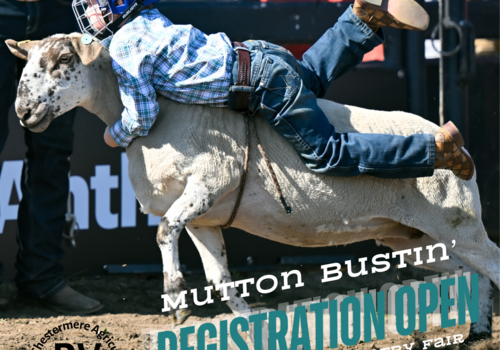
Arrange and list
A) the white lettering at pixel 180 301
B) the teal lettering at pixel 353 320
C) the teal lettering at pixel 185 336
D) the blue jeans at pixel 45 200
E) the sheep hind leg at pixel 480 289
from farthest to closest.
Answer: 1. the blue jeans at pixel 45 200
2. the sheep hind leg at pixel 480 289
3. the teal lettering at pixel 353 320
4. the teal lettering at pixel 185 336
5. the white lettering at pixel 180 301

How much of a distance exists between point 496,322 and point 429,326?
0.42 meters

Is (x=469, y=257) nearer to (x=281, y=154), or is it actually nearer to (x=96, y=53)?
(x=281, y=154)

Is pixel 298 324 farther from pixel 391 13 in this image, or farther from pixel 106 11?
pixel 106 11

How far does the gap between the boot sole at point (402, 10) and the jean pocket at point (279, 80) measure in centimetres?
50

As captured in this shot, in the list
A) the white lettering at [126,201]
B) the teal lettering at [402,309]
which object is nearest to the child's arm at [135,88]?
the teal lettering at [402,309]

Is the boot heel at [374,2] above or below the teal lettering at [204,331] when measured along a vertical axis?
above

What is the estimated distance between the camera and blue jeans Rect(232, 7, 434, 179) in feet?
8.42

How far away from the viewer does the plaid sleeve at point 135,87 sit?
250 cm

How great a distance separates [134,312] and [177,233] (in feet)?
5.15

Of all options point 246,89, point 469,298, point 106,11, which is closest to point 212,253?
point 246,89

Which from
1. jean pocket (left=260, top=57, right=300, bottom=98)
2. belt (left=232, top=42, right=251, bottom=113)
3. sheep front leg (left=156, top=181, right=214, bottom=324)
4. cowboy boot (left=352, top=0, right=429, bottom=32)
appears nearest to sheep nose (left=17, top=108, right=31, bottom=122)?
sheep front leg (left=156, top=181, right=214, bottom=324)

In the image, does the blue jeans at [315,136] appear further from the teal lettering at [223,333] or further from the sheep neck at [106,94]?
the teal lettering at [223,333]

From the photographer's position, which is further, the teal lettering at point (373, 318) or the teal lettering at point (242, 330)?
the teal lettering at point (373, 318)

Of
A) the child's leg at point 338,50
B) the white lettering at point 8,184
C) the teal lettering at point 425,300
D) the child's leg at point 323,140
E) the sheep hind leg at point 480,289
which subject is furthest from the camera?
the white lettering at point 8,184
